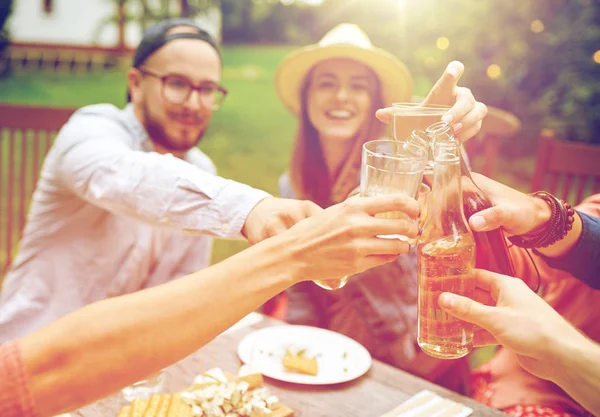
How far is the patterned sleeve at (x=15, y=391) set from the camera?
32.1 inches

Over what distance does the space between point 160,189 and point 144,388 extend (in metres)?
0.52

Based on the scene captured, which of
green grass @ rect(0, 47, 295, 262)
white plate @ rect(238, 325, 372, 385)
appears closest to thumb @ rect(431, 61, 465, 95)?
white plate @ rect(238, 325, 372, 385)

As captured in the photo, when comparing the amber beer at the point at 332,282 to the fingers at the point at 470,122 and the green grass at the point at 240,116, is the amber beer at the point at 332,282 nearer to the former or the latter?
the fingers at the point at 470,122

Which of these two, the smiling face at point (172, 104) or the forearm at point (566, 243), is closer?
the forearm at point (566, 243)

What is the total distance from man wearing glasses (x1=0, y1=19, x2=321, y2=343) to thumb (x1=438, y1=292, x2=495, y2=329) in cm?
69

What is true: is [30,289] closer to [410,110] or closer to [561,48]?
[410,110]

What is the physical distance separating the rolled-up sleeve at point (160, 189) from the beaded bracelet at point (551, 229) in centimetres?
61

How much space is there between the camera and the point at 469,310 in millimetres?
949

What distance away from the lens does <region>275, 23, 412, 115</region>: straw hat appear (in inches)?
99.5

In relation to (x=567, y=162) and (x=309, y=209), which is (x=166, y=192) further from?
(x=567, y=162)

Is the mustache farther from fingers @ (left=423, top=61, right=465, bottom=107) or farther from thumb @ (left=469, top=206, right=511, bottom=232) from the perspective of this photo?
thumb @ (left=469, top=206, right=511, bottom=232)

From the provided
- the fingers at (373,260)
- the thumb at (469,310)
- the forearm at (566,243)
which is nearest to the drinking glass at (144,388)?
the fingers at (373,260)

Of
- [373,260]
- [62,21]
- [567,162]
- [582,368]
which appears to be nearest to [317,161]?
[567,162]

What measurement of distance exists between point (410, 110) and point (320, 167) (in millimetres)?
1582
